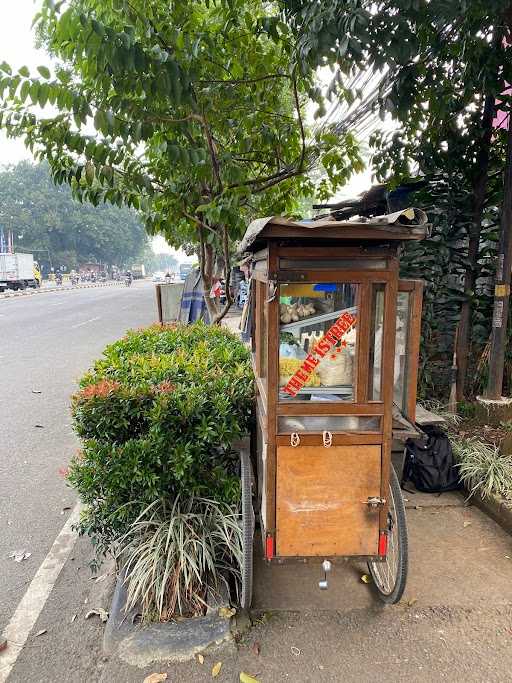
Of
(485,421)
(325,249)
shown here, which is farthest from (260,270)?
Answer: (485,421)

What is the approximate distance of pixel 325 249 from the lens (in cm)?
216

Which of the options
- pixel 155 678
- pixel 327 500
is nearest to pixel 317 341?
pixel 327 500

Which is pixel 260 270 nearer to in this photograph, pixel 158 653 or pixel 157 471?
pixel 157 471

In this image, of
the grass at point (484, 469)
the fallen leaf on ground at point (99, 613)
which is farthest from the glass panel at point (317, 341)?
the grass at point (484, 469)

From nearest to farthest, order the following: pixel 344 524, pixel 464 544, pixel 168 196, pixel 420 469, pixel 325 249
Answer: pixel 325 249 < pixel 344 524 < pixel 464 544 < pixel 420 469 < pixel 168 196

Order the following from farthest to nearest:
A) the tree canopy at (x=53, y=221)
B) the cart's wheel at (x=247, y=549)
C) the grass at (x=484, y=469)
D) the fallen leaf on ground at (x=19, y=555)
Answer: the tree canopy at (x=53, y=221) → the grass at (x=484, y=469) → the fallen leaf on ground at (x=19, y=555) → the cart's wheel at (x=247, y=549)

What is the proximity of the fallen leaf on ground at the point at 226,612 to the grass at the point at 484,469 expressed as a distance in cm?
212

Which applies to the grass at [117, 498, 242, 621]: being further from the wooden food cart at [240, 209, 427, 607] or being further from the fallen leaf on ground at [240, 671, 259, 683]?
the fallen leaf on ground at [240, 671, 259, 683]

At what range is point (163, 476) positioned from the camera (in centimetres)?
268

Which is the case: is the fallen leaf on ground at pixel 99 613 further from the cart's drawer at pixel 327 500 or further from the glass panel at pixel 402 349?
the glass panel at pixel 402 349

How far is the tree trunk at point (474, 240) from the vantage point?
4.69m

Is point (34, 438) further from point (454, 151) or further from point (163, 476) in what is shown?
point (454, 151)

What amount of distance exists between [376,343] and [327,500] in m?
0.79

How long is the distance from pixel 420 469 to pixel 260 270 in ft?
7.29
